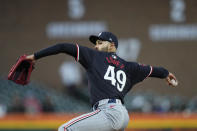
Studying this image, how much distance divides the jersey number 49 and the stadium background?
918 centimetres

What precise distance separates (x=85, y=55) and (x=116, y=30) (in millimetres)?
9672

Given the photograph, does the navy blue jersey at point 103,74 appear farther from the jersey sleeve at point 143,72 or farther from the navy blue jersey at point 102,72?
the jersey sleeve at point 143,72

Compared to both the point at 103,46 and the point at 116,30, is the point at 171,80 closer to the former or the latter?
the point at 103,46

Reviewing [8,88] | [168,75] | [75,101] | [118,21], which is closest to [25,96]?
[8,88]

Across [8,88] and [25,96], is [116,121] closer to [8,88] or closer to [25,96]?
[25,96]

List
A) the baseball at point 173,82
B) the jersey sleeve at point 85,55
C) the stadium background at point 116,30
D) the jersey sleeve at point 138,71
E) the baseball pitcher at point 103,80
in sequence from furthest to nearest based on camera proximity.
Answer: the stadium background at point 116,30, the baseball at point 173,82, the jersey sleeve at point 138,71, the jersey sleeve at point 85,55, the baseball pitcher at point 103,80

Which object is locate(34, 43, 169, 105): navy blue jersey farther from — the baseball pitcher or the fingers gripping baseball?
the fingers gripping baseball

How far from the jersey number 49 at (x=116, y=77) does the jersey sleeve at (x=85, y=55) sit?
0.63 feet

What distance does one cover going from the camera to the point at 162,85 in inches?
535

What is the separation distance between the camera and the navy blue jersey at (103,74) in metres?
4.04

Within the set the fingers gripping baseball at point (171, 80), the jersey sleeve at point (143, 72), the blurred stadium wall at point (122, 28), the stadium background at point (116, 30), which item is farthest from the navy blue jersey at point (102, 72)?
the blurred stadium wall at point (122, 28)

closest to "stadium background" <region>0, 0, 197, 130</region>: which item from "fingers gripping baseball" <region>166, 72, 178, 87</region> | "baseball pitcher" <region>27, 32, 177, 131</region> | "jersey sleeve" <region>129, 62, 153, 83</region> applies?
"fingers gripping baseball" <region>166, 72, 178, 87</region>

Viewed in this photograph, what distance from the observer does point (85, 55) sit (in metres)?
4.02

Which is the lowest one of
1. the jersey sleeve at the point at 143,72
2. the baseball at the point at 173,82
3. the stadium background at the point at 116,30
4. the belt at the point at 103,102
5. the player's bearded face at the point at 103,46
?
the stadium background at the point at 116,30
